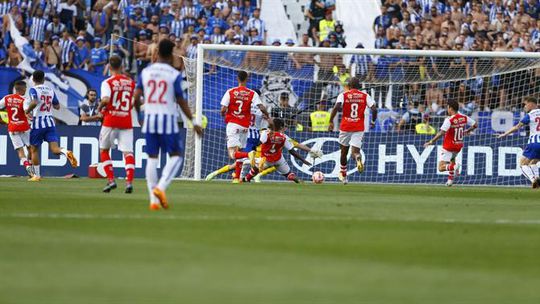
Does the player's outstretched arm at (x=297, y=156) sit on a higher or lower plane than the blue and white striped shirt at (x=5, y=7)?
lower

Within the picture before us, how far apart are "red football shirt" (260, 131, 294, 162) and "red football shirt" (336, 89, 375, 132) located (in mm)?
1411

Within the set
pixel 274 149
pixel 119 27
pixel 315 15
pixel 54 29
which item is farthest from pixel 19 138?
pixel 315 15

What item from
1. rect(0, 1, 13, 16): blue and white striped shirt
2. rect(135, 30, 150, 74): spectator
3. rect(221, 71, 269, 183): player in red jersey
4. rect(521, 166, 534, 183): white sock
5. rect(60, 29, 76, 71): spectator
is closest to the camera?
rect(221, 71, 269, 183): player in red jersey

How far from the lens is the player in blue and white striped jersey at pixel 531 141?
25.7 meters

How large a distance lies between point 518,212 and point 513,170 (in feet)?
43.7

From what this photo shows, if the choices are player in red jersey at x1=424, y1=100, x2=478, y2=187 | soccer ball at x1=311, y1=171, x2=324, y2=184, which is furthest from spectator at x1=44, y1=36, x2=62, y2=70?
player in red jersey at x1=424, y1=100, x2=478, y2=187

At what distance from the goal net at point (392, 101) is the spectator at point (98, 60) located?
13.0ft

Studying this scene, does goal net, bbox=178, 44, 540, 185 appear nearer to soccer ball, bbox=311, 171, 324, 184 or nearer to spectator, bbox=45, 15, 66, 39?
soccer ball, bbox=311, 171, 324, 184

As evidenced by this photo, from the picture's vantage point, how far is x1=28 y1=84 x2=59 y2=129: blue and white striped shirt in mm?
24142

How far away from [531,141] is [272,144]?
591 cm

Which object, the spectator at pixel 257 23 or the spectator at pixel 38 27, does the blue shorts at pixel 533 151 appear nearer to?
the spectator at pixel 257 23

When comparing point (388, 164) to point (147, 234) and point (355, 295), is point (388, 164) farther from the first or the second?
point (355, 295)

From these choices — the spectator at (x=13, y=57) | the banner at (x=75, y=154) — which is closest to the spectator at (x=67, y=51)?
the spectator at (x=13, y=57)

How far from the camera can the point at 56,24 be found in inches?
1294
